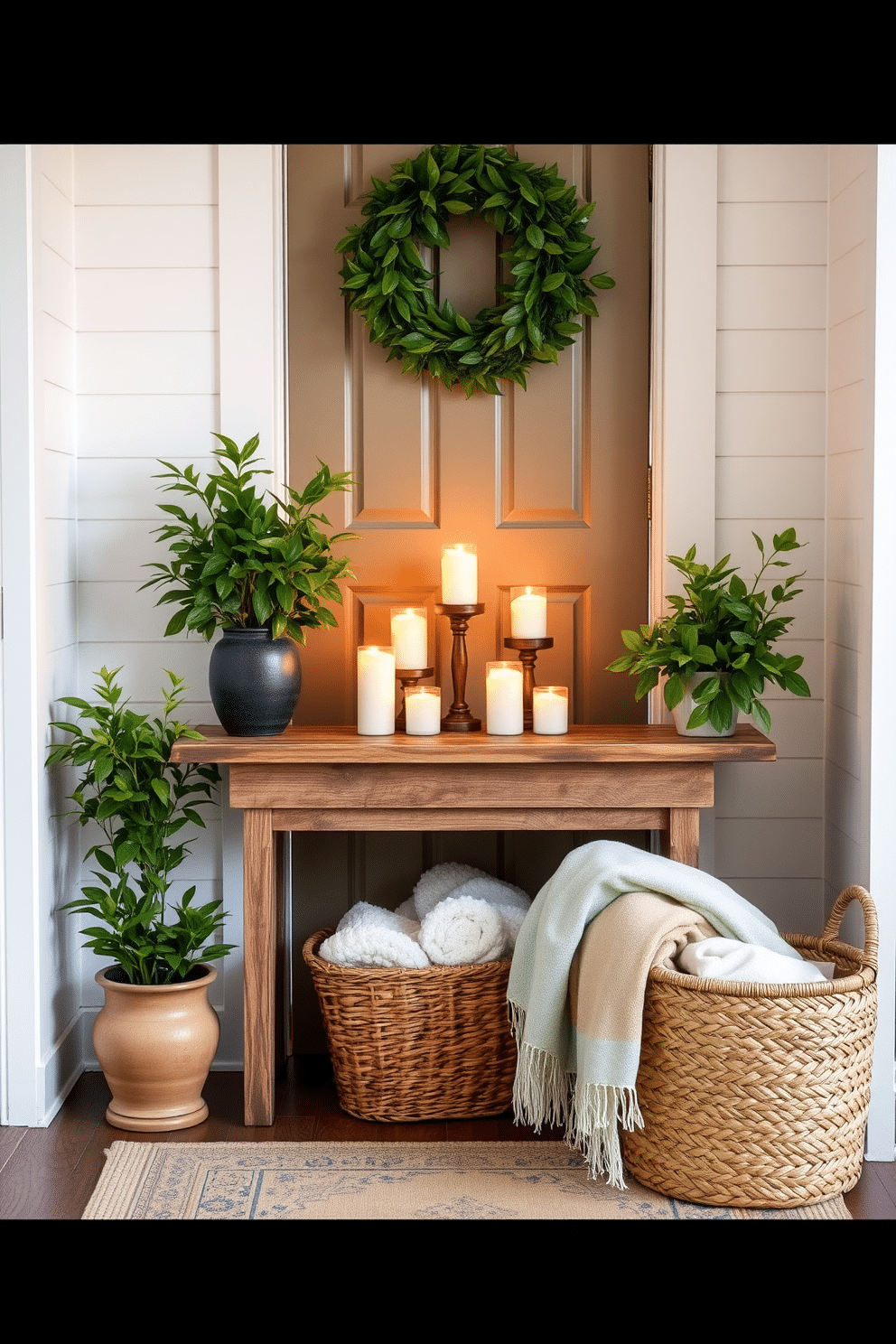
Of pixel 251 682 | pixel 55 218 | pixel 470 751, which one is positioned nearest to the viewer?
pixel 470 751

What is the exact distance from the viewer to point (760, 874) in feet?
9.40

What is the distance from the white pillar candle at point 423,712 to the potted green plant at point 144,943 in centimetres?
44

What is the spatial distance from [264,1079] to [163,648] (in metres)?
0.96

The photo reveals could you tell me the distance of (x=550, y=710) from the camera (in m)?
2.63

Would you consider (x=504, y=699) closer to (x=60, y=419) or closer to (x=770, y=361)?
(x=770, y=361)

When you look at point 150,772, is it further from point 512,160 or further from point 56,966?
point 512,160

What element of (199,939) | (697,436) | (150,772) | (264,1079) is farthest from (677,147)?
(264,1079)

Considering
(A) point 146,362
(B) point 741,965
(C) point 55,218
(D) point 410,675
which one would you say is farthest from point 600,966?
(C) point 55,218

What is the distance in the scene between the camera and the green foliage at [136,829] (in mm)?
2564

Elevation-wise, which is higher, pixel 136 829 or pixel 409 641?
pixel 409 641

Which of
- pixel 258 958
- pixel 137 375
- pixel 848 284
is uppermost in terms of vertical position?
pixel 848 284

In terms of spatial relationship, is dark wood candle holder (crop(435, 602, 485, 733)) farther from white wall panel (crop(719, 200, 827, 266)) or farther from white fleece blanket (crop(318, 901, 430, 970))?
white wall panel (crop(719, 200, 827, 266))

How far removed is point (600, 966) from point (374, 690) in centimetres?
75

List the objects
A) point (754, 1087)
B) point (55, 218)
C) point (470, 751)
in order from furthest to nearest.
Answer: point (55, 218) → point (470, 751) → point (754, 1087)
